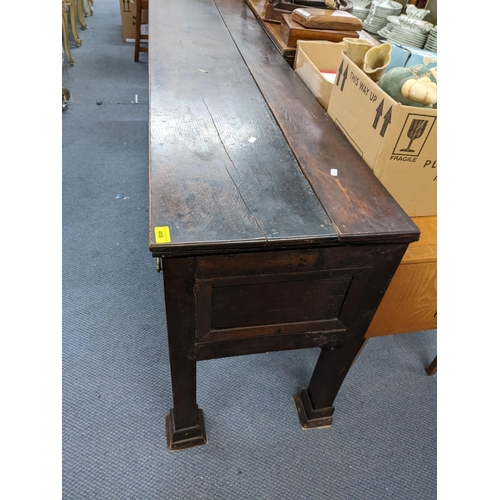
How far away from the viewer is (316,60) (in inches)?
55.0

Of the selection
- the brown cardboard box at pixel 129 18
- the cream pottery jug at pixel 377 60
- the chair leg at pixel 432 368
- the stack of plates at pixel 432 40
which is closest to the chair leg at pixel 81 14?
the brown cardboard box at pixel 129 18

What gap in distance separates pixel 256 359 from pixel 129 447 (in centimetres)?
52

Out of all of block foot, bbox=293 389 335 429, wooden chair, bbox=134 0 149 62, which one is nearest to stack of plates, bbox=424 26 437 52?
block foot, bbox=293 389 335 429

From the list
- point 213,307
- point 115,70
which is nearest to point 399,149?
point 213,307

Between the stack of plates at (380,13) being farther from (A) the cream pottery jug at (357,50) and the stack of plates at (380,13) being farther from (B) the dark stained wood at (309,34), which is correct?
(A) the cream pottery jug at (357,50)

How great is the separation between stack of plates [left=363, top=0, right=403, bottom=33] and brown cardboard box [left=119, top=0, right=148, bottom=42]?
237 centimetres

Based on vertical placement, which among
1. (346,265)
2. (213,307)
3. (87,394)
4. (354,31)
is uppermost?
(354,31)

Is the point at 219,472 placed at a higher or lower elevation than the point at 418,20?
lower

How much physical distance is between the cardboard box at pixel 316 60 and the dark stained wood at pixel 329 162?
0.09 ft

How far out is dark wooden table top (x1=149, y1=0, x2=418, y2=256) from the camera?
71 cm

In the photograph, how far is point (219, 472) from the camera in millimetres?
1127

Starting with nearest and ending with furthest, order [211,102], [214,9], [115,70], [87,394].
→ [211,102] < [87,394] < [214,9] < [115,70]

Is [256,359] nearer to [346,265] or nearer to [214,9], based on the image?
[346,265]

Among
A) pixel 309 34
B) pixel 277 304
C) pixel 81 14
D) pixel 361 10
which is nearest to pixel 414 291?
pixel 277 304
